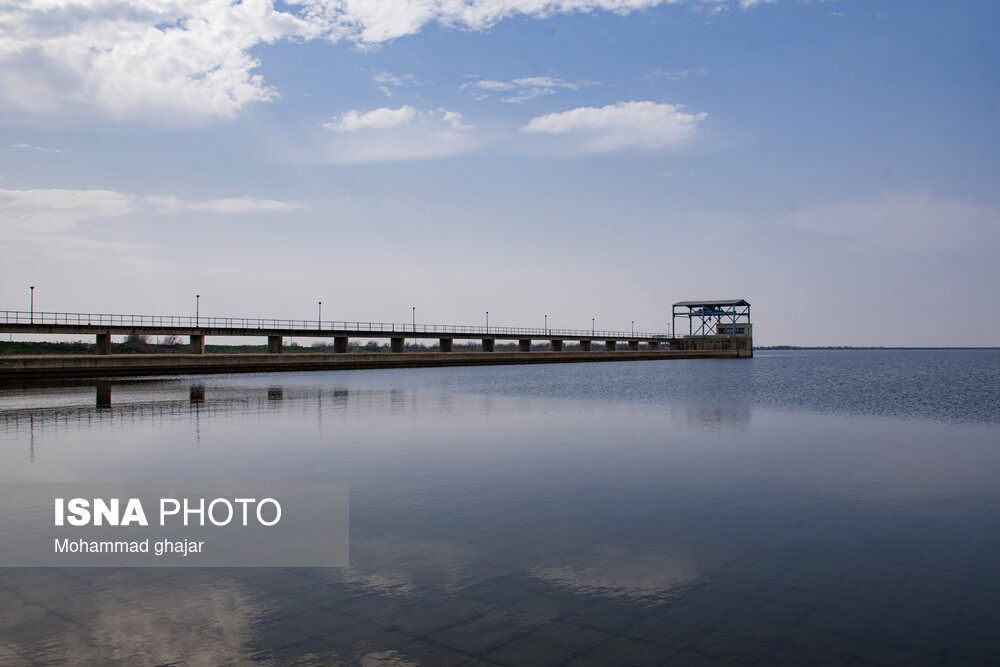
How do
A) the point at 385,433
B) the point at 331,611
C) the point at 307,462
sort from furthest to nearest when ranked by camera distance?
the point at 385,433
the point at 307,462
the point at 331,611

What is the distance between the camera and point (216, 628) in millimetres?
7422

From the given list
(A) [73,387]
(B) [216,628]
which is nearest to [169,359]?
(A) [73,387]

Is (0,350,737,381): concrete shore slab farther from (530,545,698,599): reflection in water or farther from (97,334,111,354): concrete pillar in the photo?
(530,545,698,599): reflection in water

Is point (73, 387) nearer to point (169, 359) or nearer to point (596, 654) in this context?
point (169, 359)

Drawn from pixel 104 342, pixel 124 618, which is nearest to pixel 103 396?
pixel 124 618

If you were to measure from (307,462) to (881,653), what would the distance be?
1407 cm

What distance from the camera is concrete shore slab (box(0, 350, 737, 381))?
55.1 meters
